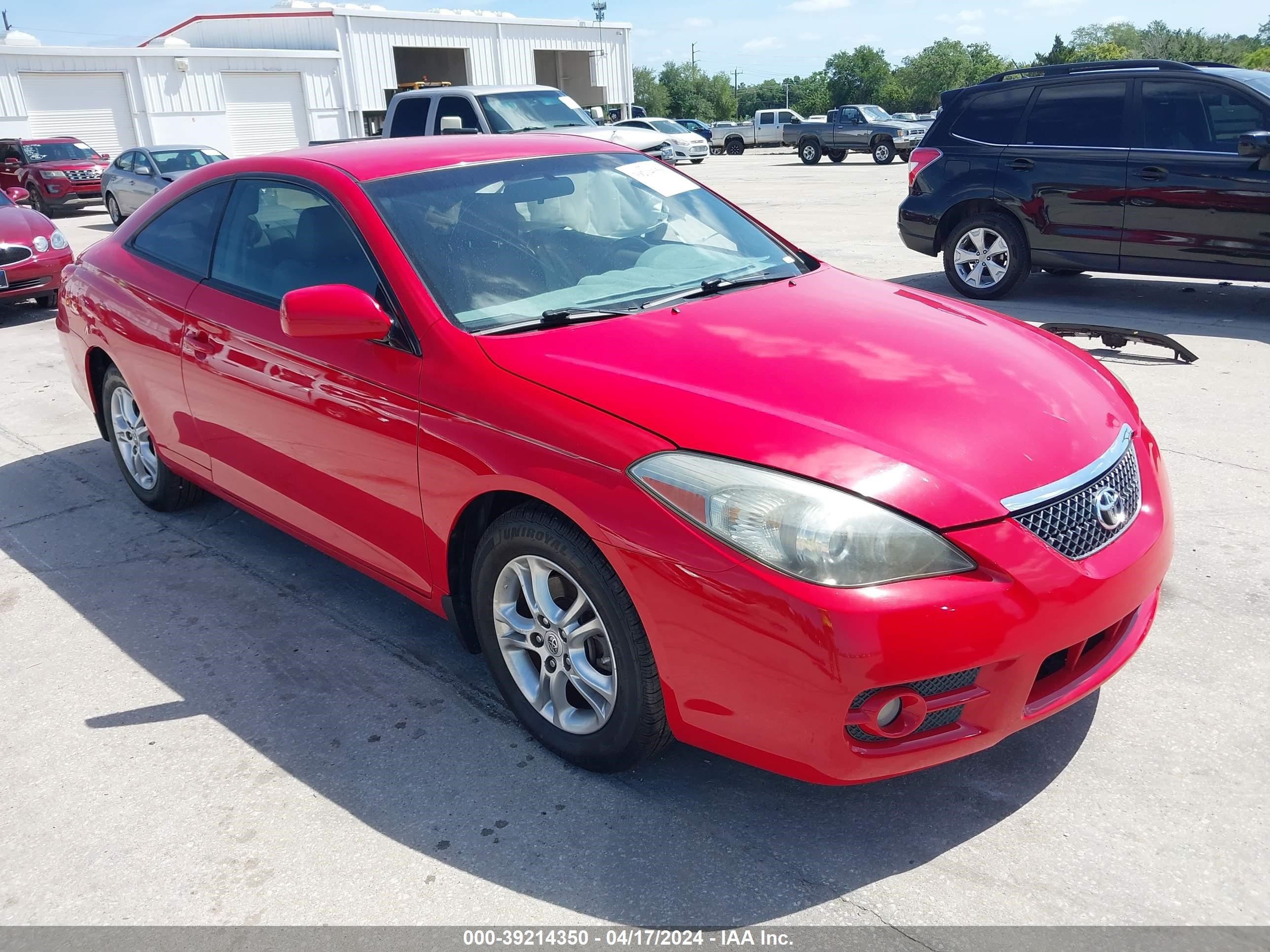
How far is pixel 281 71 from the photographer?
131 ft

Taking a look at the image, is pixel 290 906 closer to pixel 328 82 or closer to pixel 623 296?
pixel 623 296

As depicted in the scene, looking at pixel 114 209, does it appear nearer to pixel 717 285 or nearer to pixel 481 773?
pixel 717 285

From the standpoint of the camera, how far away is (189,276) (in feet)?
13.5

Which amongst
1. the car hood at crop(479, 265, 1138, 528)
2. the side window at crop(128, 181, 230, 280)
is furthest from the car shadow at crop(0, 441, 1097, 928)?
the side window at crop(128, 181, 230, 280)

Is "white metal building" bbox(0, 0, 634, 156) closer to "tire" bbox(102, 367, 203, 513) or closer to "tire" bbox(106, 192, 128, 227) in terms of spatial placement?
"tire" bbox(106, 192, 128, 227)

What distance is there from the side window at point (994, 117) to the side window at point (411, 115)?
24.5 ft

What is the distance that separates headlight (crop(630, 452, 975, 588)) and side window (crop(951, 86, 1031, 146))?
23.6 ft

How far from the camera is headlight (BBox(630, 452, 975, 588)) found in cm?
227

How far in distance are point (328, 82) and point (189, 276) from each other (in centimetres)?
4231

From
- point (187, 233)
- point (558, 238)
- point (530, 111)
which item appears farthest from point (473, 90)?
point (558, 238)

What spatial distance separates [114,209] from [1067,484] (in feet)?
64.4

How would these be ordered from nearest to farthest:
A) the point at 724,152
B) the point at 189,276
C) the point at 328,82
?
1. the point at 189,276
2. the point at 328,82
3. the point at 724,152

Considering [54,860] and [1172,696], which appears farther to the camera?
[1172,696]

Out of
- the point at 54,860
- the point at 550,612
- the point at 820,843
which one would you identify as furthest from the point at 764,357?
the point at 54,860
